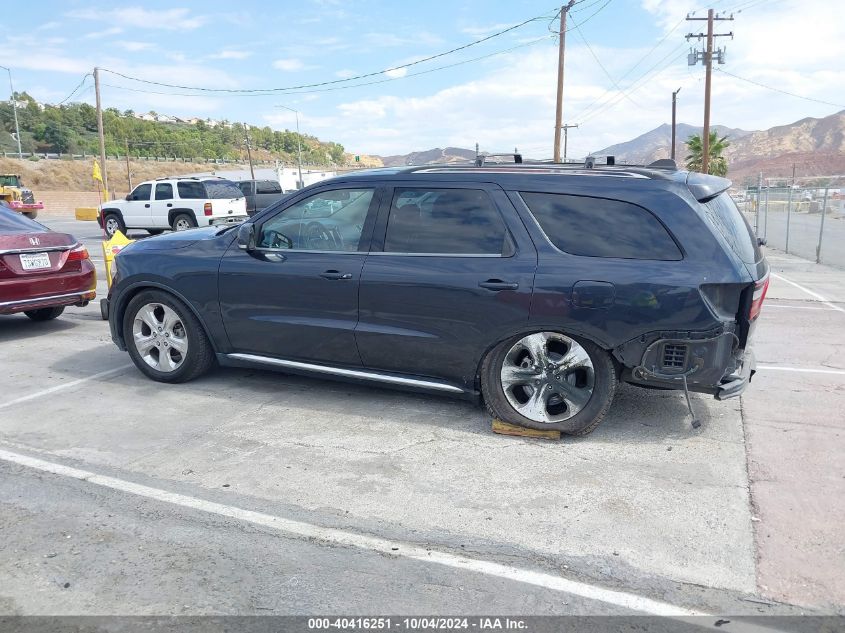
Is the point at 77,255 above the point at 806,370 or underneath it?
above

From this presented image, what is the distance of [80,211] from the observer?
1183 inches

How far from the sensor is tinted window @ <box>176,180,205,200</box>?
68.3 ft

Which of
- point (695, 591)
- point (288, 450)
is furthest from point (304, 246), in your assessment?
point (695, 591)

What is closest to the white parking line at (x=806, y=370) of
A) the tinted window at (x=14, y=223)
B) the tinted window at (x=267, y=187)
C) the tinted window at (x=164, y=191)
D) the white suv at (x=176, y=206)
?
the tinted window at (x=14, y=223)

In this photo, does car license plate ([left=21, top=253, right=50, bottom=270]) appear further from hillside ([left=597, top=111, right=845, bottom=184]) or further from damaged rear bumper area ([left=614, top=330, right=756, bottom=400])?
hillside ([left=597, top=111, right=845, bottom=184])

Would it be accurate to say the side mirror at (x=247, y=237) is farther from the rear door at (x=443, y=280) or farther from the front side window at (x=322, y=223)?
the rear door at (x=443, y=280)

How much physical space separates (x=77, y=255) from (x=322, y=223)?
4088 millimetres

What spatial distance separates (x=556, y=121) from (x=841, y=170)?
110729 millimetres

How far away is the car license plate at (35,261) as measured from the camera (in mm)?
7051

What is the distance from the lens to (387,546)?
10.4 ft

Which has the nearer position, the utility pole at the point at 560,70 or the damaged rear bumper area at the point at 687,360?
the damaged rear bumper area at the point at 687,360

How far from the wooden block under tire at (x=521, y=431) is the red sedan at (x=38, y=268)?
5.32 meters

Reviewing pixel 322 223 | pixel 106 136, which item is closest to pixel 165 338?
pixel 322 223

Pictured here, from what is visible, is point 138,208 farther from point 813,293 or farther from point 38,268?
point 813,293
